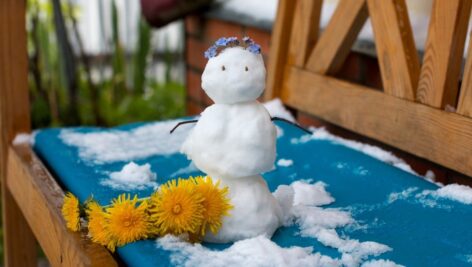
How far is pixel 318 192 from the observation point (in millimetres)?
1115

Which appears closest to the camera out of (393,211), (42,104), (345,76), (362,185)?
(393,211)

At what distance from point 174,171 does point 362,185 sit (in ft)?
1.15

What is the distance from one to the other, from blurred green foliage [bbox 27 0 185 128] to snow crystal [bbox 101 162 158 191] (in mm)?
1474

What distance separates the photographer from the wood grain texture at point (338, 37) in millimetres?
1465

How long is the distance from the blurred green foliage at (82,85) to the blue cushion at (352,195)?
48.4 inches

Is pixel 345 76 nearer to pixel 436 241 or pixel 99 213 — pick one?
pixel 436 241

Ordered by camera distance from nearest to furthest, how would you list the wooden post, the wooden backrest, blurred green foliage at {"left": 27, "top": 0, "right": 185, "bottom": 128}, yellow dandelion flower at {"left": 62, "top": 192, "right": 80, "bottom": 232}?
yellow dandelion flower at {"left": 62, "top": 192, "right": 80, "bottom": 232} → the wooden backrest → the wooden post → blurred green foliage at {"left": 27, "top": 0, "right": 185, "bottom": 128}

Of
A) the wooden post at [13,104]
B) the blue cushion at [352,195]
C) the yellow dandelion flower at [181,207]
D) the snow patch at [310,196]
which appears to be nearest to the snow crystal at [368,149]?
the blue cushion at [352,195]

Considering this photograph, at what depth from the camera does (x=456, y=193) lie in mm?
1119

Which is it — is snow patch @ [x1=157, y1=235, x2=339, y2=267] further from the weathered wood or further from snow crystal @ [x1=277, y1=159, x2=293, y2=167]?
snow crystal @ [x1=277, y1=159, x2=293, y2=167]

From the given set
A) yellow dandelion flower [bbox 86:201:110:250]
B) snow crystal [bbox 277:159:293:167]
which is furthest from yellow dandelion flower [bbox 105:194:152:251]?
snow crystal [bbox 277:159:293:167]

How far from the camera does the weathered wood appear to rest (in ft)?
3.08

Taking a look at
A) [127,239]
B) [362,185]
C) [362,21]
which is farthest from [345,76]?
[127,239]

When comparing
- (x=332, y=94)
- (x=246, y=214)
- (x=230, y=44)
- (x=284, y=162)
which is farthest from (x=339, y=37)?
(x=246, y=214)
